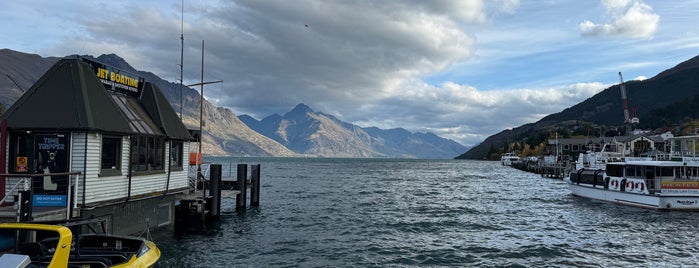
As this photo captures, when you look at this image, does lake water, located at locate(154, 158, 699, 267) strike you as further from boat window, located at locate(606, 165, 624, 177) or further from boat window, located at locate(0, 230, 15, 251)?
boat window, located at locate(0, 230, 15, 251)

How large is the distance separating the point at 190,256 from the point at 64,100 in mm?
9718

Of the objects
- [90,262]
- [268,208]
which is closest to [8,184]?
[90,262]

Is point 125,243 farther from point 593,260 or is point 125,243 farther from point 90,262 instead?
point 593,260

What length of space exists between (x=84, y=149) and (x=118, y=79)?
6.99 m

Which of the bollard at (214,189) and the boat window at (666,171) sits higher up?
the boat window at (666,171)

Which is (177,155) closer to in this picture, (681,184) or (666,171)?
(666,171)

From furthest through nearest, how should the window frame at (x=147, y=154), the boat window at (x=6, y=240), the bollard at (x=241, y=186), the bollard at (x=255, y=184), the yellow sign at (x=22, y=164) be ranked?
1. the bollard at (x=255, y=184)
2. the bollard at (x=241, y=186)
3. the window frame at (x=147, y=154)
4. the yellow sign at (x=22, y=164)
5. the boat window at (x=6, y=240)

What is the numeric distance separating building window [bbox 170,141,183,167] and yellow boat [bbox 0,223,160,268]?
1161 cm

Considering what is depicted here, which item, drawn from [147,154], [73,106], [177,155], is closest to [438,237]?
[177,155]

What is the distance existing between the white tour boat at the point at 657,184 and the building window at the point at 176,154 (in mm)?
42214

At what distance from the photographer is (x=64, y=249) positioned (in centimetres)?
1205

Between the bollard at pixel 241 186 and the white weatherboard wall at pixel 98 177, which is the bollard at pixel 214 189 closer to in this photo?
the bollard at pixel 241 186

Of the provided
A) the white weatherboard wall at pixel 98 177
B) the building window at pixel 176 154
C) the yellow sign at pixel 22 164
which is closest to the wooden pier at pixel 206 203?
the building window at pixel 176 154

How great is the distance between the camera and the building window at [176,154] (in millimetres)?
27734
